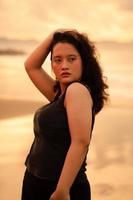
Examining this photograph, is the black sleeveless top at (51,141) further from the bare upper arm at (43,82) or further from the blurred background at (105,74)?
the blurred background at (105,74)

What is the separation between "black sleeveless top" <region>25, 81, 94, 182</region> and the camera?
981 mm

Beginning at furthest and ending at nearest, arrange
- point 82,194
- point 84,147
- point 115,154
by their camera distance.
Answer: point 115,154 → point 82,194 → point 84,147

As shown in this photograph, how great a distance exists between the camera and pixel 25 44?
1978 millimetres

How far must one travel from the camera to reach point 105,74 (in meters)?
1.96

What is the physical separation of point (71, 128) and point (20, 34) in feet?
3.81

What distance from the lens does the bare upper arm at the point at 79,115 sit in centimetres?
93

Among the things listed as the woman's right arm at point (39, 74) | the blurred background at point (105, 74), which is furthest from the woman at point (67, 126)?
the blurred background at point (105, 74)

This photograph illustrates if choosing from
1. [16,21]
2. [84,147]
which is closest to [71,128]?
[84,147]

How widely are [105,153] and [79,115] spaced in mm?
1071

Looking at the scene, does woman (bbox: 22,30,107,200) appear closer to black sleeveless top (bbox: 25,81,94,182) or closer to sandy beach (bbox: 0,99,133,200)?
black sleeveless top (bbox: 25,81,94,182)

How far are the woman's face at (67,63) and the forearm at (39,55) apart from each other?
133 mm

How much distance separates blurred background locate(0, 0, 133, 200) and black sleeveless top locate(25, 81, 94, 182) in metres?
0.95

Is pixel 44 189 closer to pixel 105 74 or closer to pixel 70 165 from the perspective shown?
pixel 70 165

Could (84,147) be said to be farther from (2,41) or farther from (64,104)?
(2,41)
